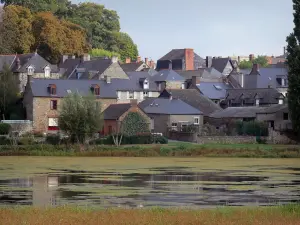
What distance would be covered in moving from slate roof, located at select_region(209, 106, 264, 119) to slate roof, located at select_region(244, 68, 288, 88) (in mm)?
23570

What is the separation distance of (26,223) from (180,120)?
69178 mm

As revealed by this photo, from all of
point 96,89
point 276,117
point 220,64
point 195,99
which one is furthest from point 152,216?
point 220,64

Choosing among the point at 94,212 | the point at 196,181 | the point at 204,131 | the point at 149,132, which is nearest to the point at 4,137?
the point at 149,132

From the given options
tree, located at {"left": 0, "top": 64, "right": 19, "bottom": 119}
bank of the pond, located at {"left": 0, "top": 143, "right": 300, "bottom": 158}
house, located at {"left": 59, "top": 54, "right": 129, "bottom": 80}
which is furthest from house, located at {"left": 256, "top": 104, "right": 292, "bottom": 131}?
tree, located at {"left": 0, "top": 64, "right": 19, "bottom": 119}

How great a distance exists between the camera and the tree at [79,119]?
71438 millimetres

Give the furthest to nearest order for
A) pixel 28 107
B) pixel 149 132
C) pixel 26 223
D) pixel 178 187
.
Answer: pixel 28 107
pixel 149 132
pixel 178 187
pixel 26 223

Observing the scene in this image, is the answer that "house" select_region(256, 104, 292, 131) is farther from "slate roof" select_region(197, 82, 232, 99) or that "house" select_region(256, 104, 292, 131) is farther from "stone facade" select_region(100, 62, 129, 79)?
"stone facade" select_region(100, 62, 129, 79)

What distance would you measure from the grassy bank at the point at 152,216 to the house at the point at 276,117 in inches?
2480

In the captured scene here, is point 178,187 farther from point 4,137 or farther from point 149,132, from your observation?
point 149,132

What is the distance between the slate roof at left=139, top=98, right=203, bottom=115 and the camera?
9206cm

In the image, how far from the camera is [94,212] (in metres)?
26.0

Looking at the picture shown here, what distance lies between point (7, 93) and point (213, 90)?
35.4 m

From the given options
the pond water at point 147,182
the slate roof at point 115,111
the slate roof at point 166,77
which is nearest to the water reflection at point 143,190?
the pond water at point 147,182

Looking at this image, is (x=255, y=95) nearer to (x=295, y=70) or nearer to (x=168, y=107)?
(x=168, y=107)
